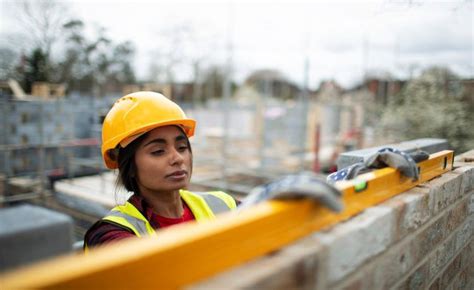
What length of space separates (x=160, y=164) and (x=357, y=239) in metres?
0.96

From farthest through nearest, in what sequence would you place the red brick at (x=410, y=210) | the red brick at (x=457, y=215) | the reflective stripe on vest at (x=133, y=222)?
the red brick at (x=457, y=215), the reflective stripe on vest at (x=133, y=222), the red brick at (x=410, y=210)

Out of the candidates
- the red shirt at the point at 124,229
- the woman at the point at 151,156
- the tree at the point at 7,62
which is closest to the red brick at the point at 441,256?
the woman at the point at 151,156

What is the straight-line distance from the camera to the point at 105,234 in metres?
1.60

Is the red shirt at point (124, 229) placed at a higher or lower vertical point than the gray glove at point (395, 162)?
lower

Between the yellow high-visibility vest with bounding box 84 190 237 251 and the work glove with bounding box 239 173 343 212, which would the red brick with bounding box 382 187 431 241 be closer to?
the work glove with bounding box 239 173 343 212

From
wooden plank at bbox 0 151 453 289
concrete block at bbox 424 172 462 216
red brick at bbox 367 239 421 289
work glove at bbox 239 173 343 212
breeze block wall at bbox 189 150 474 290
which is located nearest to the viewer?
wooden plank at bbox 0 151 453 289

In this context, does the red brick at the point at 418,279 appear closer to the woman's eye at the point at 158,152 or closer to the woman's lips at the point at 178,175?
the woman's lips at the point at 178,175

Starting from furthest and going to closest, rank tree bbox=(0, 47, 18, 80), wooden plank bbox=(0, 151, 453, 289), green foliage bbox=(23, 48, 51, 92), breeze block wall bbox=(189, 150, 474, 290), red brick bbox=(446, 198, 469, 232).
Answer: green foliage bbox=(23, 48, 51, 92) < tree bbox=(0, 47, 18, 80) < red brick bbox=(446, 198, 469, 232) < breeze block wall bbox=(189, 150, 474, 290) < wooden plank bbox=(0, 151, 453, 289)

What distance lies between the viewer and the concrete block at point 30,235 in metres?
0.73

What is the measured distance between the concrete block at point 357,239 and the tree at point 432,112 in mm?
5329

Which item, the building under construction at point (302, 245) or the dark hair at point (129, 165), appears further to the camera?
the dark hair at point (129, 165)

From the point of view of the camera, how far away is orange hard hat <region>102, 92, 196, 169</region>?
189 centimetres

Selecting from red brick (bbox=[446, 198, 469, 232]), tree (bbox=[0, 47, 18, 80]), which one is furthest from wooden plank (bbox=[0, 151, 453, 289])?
tree (bbox=[0, 47, 18, 80])

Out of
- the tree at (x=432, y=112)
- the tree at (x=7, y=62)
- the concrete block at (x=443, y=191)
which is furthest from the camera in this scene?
the tree at (x=7, y=62)
